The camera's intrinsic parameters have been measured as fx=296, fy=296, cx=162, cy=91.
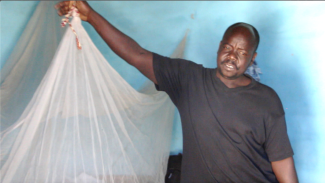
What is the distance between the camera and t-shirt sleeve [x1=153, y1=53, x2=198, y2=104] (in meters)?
1.38

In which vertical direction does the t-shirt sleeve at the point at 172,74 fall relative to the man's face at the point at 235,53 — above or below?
below

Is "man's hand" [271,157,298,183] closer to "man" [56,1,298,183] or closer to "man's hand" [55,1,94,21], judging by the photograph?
"man" [56,1,298,183]

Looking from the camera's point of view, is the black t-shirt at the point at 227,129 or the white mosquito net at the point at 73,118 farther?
the black t-shirt at the point at 227,129

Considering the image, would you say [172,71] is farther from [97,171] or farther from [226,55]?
[97,171]

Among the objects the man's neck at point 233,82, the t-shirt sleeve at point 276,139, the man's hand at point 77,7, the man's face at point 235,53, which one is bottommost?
the t-shirt sleeve at point 276,139

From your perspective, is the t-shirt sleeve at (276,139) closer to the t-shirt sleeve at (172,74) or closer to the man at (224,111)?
the man at (224,111)

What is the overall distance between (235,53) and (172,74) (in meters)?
0.31

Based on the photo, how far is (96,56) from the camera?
4.52 feet

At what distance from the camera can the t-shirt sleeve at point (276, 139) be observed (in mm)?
1304

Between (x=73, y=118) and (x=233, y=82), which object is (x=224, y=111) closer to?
(x=233, y=82)

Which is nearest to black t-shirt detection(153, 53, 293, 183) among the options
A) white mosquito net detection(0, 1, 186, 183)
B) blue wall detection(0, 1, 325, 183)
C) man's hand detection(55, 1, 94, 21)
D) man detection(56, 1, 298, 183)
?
man detection(56, 1, 298, 183)

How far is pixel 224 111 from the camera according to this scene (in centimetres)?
133

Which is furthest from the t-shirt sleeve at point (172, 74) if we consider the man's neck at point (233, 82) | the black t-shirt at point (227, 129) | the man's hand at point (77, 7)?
the man's hand at point (77, 7)

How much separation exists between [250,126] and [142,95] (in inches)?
23.2
